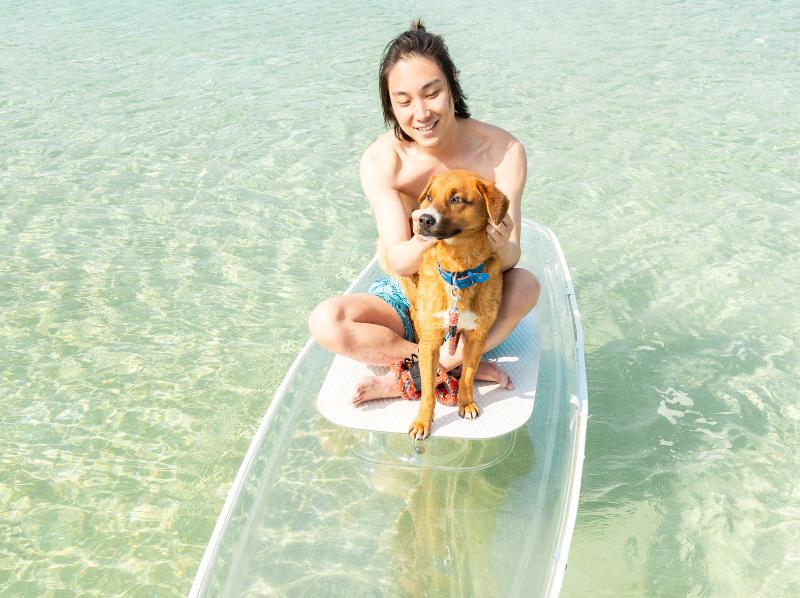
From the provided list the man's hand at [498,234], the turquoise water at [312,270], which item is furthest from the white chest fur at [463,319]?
the turquoise water at [312,270]

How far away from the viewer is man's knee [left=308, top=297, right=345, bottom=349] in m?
3.17

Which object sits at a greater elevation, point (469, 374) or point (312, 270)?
point (469, 374)

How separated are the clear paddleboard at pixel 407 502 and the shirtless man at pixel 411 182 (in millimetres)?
218

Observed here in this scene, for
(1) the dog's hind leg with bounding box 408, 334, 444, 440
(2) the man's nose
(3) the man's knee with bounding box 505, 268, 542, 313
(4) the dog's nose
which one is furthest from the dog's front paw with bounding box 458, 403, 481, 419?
(2) the man's nose

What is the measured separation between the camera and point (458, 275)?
2760 millimetres

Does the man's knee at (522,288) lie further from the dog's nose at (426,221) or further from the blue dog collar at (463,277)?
the dog's nose at (426,221)

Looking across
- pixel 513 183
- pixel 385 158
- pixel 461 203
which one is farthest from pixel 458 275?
pixel 385 158

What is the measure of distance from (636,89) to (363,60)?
3.70m

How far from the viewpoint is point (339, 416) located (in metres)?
3.12

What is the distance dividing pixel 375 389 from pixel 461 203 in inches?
41.4

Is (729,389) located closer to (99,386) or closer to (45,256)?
(99,386)

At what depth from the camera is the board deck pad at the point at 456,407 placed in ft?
9.91

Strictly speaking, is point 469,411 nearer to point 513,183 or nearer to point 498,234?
point 498,234

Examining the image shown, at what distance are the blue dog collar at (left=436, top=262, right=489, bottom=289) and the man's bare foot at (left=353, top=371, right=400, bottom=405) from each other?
0.66 metres
